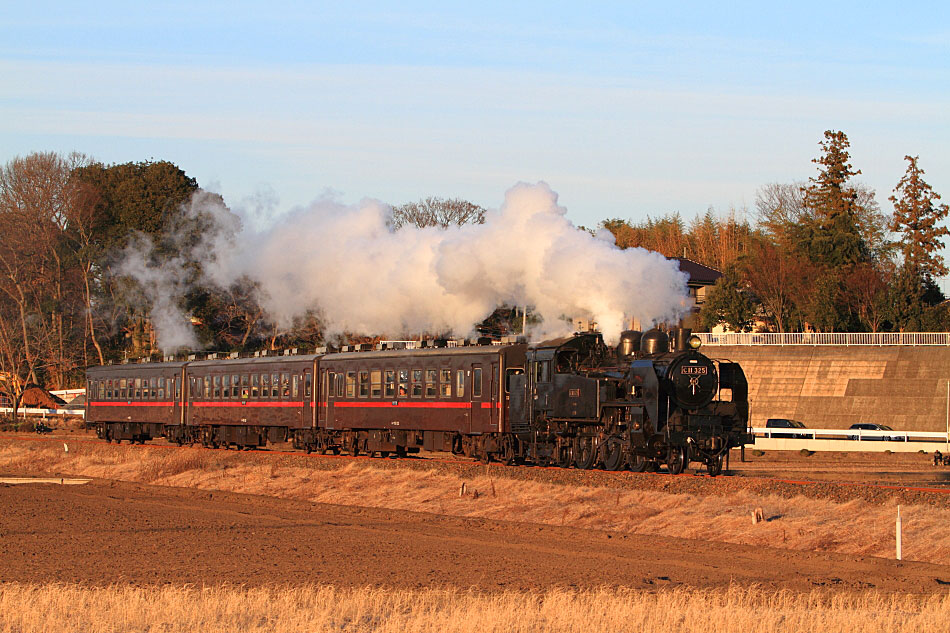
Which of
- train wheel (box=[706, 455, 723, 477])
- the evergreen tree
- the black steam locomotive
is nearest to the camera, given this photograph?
the black steam locomotive

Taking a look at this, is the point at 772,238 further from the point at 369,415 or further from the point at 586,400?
the point at 586,400

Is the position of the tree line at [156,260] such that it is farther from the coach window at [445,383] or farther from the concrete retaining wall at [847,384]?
the coach window at [445,383]

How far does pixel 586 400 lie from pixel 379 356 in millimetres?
10152

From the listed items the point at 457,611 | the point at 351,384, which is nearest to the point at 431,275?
the point at 351,384

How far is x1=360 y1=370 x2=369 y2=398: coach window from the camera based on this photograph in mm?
36219

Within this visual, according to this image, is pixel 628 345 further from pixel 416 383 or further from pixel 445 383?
pixel 416 383

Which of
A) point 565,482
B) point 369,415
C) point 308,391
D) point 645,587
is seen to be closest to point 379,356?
point 369,415

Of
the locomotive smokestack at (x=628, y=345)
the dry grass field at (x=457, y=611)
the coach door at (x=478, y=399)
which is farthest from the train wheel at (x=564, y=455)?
the dry grass field at (x=457, y=611)

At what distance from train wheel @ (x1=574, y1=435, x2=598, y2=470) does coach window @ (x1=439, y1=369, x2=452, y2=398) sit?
16.7ft

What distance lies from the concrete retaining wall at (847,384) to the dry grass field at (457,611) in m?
49.9

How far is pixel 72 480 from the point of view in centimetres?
3641

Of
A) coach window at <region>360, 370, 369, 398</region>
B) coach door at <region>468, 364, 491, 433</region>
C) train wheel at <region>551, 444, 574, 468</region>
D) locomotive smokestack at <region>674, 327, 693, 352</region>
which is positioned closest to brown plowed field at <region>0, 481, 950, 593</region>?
train wheel at <region>551, 444, 574, 468</region>

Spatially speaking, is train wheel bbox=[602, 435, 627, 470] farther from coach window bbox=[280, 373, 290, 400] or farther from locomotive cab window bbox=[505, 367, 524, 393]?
coach window bbox=[280, 373, 290, 400]

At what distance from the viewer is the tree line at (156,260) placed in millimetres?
74312
